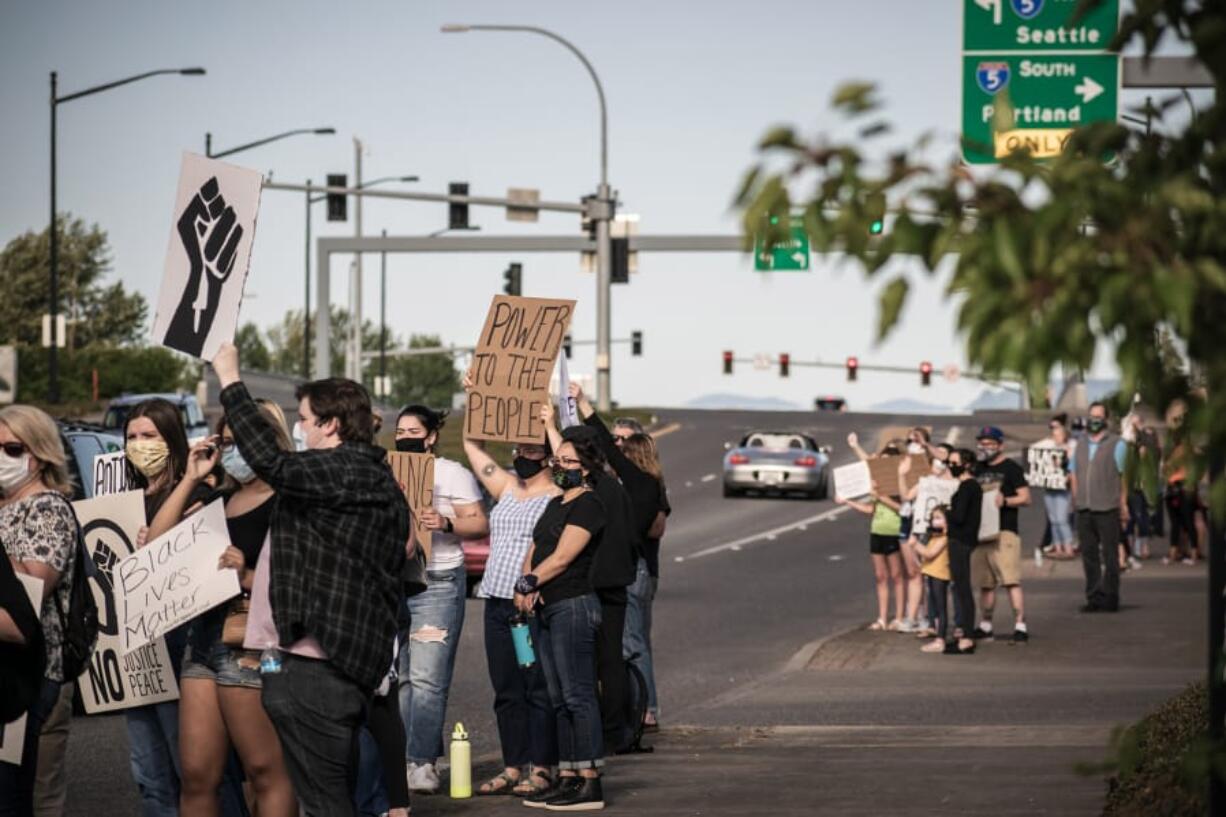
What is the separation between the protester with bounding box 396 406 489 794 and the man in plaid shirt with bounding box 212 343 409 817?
3254 millimetres

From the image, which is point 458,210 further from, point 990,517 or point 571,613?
point 571,613

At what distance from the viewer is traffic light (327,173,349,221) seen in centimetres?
4634

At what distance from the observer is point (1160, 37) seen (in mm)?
3795

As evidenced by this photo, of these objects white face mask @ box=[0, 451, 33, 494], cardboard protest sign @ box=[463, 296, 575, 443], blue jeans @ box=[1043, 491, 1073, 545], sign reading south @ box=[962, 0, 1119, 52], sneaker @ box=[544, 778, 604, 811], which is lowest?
sneaker @ box=[544, 778, 604, 811]

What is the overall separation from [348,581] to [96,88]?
3819 centimetres

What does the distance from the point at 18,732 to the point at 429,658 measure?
12.6ft

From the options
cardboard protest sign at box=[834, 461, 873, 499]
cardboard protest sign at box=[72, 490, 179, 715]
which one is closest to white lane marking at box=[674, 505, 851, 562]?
cardboard protest sign at box=[834, 461, 873, 499]

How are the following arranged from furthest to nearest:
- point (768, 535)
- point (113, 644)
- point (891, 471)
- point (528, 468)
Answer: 1. point (768, 535)
2. point (891, 471)
3. point (528, 468)
4. point (113, 644)

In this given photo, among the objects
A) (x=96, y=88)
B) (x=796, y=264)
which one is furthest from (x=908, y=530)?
(x=96, y=88)

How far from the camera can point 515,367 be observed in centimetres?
1131

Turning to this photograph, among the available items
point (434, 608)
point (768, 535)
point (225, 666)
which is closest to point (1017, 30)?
point (434, 608)

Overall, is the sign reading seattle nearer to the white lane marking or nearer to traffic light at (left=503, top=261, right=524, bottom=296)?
the white lane marking

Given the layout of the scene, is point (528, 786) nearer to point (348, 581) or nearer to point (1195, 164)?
point (348, 581)

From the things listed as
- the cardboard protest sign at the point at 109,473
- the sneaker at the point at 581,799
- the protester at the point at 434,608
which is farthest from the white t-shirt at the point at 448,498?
the cardboard protest sign at the point at 109,473
